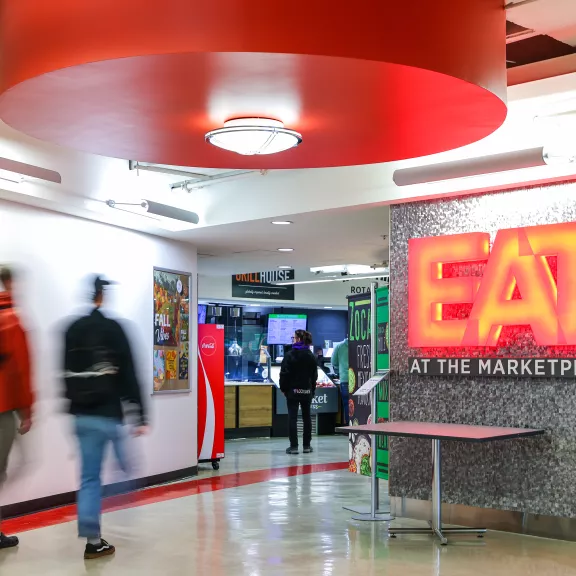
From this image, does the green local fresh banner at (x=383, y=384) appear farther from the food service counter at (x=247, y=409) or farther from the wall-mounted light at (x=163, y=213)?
the food service counter at (x=247, y=409)

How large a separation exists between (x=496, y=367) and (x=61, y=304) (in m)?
3.61

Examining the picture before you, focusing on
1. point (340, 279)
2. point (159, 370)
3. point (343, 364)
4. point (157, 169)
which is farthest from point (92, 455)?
point (340, 279)

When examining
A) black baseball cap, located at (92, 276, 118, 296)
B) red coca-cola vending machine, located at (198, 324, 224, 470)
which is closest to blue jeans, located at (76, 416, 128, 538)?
black baseball cap, located at (92, 276, 118, 296)

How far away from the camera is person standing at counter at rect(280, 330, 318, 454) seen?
11.1 metres

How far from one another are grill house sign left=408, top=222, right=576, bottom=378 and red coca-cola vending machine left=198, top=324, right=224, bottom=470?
3554 millimetres

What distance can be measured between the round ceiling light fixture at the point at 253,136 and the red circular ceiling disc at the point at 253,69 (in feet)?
0.22

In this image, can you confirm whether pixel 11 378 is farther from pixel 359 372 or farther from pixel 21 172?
pixel 359 372

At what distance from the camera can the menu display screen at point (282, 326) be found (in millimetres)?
16016

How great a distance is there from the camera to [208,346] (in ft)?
31.7

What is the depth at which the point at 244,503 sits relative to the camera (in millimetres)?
7137

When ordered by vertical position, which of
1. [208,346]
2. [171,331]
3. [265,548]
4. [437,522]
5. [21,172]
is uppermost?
[21,172]

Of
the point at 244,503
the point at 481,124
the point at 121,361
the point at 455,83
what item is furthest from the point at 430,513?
the point at 455,83

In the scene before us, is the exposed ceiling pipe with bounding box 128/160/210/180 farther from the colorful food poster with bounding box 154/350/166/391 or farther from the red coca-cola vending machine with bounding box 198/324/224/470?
the red coca-cola vending machine with bounding box 198/324/224/470

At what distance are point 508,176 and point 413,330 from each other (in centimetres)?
135
